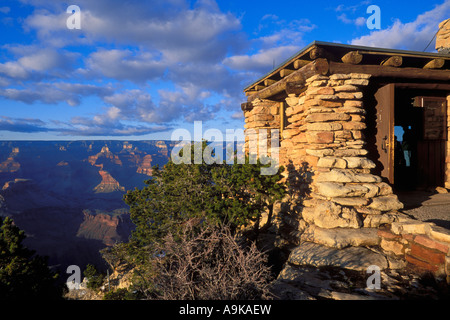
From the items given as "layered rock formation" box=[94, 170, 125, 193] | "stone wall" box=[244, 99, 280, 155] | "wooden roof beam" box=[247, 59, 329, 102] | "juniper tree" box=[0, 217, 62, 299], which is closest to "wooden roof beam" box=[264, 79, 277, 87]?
"wooden roof beam" box=[247, 59, 329, 102]

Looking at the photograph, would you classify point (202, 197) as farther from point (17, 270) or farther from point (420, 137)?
point (17, 270)

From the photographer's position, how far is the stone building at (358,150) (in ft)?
12.7

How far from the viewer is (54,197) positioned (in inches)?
4638

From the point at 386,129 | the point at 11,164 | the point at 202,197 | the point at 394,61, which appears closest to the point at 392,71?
the point at 394,61

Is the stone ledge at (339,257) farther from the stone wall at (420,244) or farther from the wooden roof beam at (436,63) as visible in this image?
the wooden roof beam at (436,63)

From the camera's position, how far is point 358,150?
16.9ft

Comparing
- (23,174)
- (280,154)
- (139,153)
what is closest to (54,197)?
(23,174)

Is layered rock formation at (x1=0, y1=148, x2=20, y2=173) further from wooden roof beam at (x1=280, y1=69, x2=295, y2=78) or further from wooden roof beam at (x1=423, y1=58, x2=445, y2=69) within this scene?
wooden roof beam at (x1=423, y1=58, x2=445, y2=69)

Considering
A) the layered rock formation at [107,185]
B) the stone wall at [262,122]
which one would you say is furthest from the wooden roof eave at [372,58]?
the layered rock formation at [107,185]

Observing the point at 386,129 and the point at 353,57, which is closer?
the point at 353,57

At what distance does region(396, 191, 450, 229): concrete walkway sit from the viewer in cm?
442

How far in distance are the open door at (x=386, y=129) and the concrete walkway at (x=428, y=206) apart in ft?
2.43

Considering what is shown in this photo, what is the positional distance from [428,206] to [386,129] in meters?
1.86

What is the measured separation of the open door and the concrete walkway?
2.43 feet
